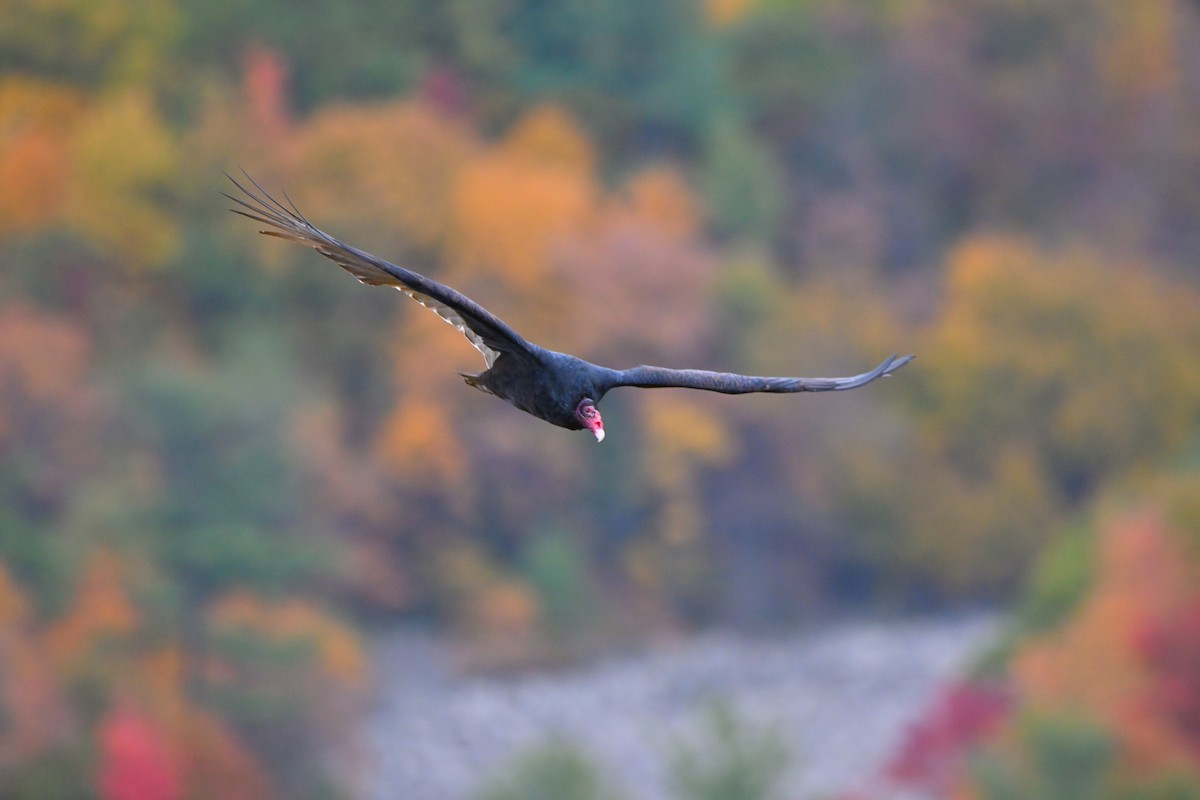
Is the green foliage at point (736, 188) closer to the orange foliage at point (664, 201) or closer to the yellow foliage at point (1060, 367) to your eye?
the orange foliage at point (664, 201)

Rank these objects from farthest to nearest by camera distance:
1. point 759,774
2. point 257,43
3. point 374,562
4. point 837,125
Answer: point 837,125 < point 257,43 < point 374,562 < point 759,774

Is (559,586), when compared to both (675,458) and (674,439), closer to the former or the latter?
(675,458)

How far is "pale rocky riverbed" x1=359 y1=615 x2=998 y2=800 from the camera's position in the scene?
39.8 metres

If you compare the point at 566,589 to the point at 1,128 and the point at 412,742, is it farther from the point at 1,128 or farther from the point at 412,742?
the point at 1,128

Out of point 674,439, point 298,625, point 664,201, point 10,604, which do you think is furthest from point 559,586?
point 664,201

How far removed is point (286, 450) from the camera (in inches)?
1618

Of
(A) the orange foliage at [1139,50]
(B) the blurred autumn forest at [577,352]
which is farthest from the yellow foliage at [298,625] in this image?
(A) the orange foliage at [1139,50]

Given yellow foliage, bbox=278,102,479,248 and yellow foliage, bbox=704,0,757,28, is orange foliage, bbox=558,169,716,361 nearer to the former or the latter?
yellow foliage, bbox=278,102,479,248

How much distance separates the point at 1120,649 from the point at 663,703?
9335 millimetres

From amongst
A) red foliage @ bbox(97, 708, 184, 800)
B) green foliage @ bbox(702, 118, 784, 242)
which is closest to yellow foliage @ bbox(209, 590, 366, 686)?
red foliage @ bbox(97, 708, 184, 800)

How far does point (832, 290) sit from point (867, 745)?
637 inches

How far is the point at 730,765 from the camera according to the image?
37.1m

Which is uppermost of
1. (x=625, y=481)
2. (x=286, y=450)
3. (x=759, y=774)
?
(x=625, y=481)

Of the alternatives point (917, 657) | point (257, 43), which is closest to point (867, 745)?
point (917, 657)
